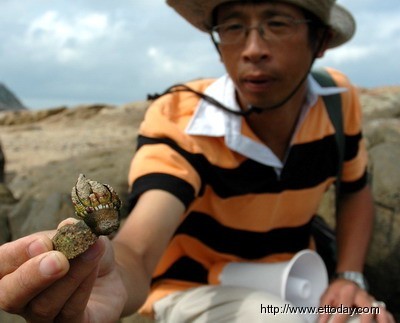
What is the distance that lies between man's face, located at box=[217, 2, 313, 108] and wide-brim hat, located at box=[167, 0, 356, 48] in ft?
0.24

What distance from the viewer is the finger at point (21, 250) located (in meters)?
1.34

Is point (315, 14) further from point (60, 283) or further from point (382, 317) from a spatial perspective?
point (60, 283)

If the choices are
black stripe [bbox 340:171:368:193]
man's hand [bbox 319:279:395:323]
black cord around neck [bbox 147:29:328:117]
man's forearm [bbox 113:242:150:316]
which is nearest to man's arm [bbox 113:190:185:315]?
man's forearm [bbox 113:242:150:316]

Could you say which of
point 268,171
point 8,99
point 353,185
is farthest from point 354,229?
point 8,99

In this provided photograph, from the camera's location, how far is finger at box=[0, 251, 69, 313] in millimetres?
1270

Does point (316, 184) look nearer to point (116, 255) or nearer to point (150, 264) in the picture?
point (150, 264)

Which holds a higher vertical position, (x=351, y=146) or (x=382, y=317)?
(x=351, y=146)

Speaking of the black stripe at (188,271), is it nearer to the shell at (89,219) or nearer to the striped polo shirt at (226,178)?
the striped polo shirt at (226,178)

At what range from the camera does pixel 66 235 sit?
1.32m

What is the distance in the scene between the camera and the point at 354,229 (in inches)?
124

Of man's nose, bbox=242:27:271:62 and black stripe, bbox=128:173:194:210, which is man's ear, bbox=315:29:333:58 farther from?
black stripe, bbox=128:173:194:210

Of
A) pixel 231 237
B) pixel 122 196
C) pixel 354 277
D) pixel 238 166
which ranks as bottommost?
pixel 122 196

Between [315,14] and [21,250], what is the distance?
199cm

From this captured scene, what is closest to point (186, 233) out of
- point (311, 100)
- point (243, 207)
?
point (243, 207)
